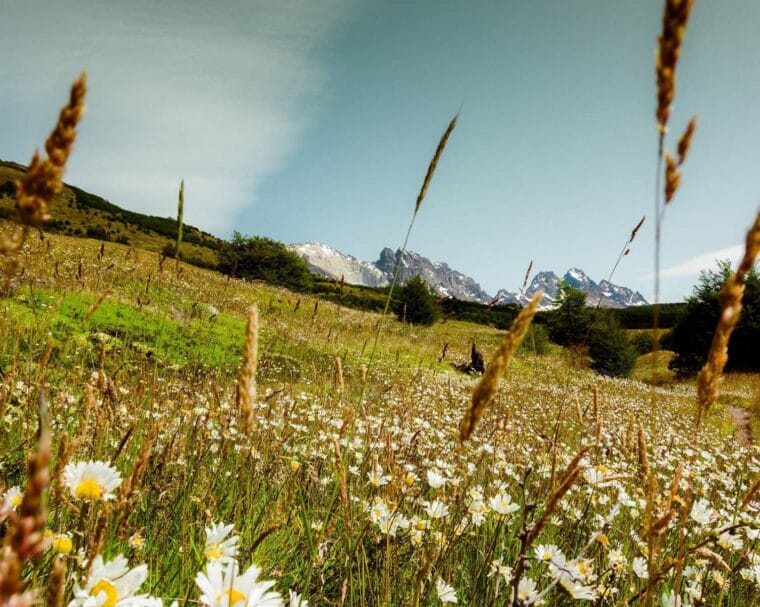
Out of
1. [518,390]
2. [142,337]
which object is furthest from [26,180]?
[518,390]

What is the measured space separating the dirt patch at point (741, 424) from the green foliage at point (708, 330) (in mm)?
12834

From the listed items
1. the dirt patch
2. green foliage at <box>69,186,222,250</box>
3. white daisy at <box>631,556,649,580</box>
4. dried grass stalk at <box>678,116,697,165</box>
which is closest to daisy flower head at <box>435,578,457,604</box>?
white daisy at <box>631,556,649,580</box>

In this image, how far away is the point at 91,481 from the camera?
1.51 m

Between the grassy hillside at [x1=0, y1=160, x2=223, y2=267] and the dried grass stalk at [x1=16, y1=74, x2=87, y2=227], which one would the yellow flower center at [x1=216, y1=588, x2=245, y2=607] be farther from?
the grassy hillside at [x1=0, y1=160, x2=223, y2=267]

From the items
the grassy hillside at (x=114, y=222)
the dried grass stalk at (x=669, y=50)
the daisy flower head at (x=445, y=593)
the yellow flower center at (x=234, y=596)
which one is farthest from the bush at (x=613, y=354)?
the grassy hillside at (x=114, y=222)

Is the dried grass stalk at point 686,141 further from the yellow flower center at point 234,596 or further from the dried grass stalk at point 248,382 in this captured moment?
the yellow flower center at point 234,596

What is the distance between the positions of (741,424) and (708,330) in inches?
684

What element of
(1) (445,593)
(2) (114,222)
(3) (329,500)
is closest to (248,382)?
(1) (445,593)

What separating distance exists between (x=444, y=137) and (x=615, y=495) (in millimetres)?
3516

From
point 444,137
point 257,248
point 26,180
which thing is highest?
point 257,248

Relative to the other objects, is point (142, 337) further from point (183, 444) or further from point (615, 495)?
point (615, 495)

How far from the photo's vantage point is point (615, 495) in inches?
154

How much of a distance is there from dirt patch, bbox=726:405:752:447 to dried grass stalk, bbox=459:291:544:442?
11333 mm

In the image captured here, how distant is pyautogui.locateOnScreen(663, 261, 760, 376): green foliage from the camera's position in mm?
29578
